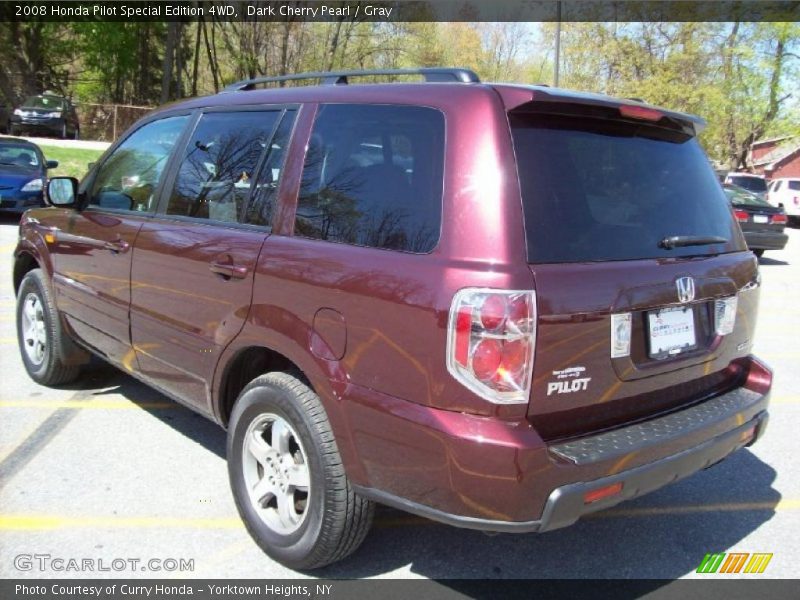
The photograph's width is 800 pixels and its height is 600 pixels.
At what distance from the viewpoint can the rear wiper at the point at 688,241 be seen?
8.91 feet

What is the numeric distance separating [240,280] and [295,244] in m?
0.35

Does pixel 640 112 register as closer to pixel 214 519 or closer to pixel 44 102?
pixel 214 519

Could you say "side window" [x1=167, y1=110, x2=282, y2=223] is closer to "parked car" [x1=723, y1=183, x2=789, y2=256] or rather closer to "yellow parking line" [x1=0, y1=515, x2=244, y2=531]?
"yellow parking line" [x1=0, y1=515, x2=244, y2=531]

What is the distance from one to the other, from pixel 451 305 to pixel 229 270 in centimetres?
120

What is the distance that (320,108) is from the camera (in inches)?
117

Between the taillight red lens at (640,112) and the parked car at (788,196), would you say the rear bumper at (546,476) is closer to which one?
the taillight red lens at (640,112)

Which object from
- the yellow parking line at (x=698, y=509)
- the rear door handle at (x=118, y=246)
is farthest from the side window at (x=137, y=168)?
the yellow parking line at (x=698, y=509)

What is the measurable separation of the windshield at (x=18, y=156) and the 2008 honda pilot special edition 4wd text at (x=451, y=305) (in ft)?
38.0

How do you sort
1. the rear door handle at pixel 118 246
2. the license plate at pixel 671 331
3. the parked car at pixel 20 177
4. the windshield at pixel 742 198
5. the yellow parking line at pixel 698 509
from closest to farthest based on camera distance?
the license plate at pixel 671 331 → the yellow parking line at pixel 698 509 → the rear door handle at pixel 118 246 → the parked car at pixel 20 177 → the windshield at pixel 742 198

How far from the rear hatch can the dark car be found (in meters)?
27.1

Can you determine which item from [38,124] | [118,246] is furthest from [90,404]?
[38,124]

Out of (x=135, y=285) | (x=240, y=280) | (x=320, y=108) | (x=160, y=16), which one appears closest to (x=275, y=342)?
(x=240, y=280)

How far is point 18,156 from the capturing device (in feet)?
44.1

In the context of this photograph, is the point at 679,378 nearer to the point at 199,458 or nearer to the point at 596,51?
the point at 199,458
